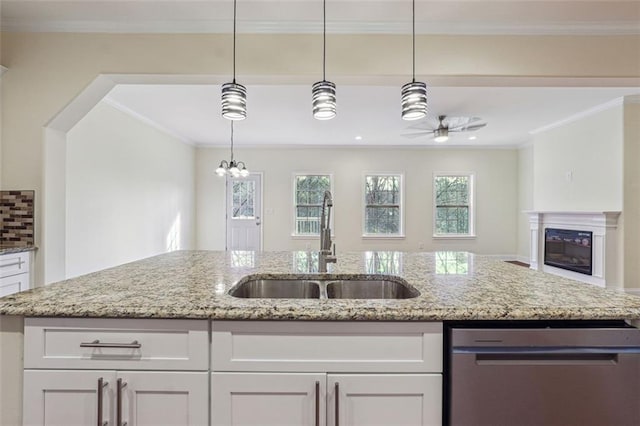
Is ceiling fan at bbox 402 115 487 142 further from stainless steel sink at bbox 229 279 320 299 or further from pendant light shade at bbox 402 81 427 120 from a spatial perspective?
stainless steel sink at bbox 229 279 320 299

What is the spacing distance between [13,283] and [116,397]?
2.03 m

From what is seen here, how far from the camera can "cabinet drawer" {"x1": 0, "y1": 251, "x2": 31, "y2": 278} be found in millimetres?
2264

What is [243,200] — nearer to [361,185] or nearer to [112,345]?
[361,185]

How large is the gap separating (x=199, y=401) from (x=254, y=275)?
66 centimetres

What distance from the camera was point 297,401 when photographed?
1.06 m

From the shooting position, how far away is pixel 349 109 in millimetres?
4641

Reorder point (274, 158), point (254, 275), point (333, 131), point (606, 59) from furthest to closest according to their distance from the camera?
point (274, 158) < point (333, 131) < point (606, 59) < point (254, 275)

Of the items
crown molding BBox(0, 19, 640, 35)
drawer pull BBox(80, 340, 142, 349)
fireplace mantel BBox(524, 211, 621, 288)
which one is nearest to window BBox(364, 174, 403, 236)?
fireplace mantel BBox(524, 211, 621, 288)

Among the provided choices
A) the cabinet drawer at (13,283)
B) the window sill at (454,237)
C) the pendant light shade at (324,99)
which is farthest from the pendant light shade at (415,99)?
the window sill at (454,237)

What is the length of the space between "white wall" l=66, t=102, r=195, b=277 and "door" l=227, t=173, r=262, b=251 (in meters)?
1.24

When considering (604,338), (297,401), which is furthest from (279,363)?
(604,338)

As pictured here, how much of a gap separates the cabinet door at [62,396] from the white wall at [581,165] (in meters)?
5.87

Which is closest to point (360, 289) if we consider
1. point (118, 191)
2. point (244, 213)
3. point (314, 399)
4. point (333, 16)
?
point (314, 399)

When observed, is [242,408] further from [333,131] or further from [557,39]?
[333,131]
